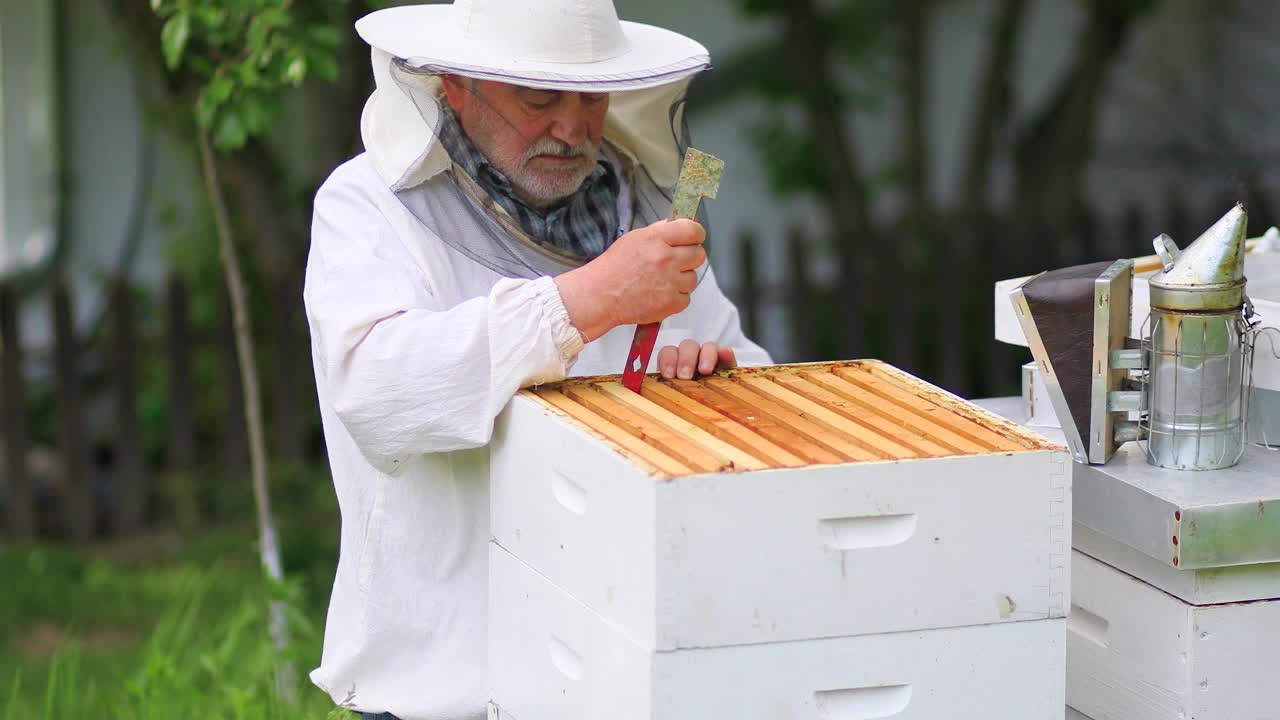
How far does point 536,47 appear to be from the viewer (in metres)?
2.23

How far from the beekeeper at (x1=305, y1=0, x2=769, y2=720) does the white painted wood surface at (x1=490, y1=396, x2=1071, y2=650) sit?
1.08 feet

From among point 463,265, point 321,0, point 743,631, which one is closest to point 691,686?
point 743,631

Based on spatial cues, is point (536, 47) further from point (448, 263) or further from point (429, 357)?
point (429, 357)

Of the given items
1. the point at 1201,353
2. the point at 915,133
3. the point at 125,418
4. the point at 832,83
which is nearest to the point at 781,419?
the point at 1201,353

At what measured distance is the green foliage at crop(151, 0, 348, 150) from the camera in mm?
3213

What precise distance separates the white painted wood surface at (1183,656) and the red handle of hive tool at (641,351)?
701 mm

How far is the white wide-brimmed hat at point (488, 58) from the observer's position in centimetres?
219

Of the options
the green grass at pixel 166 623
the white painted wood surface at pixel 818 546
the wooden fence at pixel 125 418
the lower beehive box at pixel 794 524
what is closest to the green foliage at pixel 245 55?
the green grass at pixel 166 623

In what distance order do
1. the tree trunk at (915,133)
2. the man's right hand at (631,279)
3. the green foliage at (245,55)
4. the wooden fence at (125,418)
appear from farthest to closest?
the tree trunk at (915,133), the wooden fence at (125,418), the green foliage at (245,55), the man's right hand at (631,279)

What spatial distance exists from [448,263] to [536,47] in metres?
Result: 0.35

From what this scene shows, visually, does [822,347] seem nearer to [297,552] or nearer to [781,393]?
[297,552]

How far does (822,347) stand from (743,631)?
459 centimetres

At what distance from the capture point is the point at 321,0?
4.07m

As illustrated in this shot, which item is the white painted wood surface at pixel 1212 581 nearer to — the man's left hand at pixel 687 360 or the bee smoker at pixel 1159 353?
the bee smoker at pixel 1159 353
